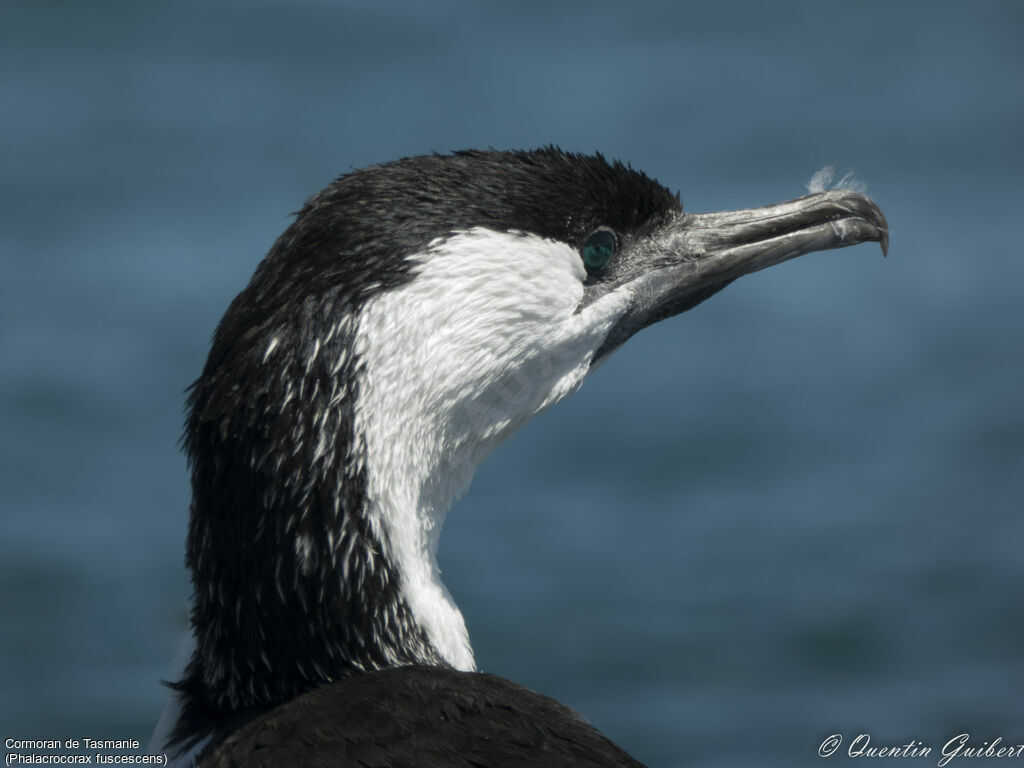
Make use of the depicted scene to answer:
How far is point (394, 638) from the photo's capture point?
12.9 ft

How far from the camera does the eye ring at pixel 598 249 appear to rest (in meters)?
4.35

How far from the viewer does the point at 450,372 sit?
12.9 feet

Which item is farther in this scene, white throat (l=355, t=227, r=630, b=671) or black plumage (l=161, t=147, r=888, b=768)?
white throat (l=355, t=227, r=630, b=671)

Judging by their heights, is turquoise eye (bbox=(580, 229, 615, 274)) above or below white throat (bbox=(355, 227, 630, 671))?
above

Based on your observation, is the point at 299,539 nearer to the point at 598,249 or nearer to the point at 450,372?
the point at 450,372

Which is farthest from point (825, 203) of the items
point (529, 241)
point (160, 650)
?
point (160, 650)

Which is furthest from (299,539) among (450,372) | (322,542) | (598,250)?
(598,250)

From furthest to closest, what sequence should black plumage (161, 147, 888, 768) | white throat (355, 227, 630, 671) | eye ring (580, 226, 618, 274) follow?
eye ring (580, 226, 618, 274)
white throat (355, 227, 630, 671)
black plumage (161, 147, 888, 768)

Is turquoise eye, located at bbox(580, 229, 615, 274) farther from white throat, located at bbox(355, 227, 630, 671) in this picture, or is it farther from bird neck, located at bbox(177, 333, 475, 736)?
bird neck, located at bbox(177, 333, 475, 736)

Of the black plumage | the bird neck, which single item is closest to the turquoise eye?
the black plumage

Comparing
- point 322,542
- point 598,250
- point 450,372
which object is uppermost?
point 598,250

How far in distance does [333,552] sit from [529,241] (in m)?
1.04

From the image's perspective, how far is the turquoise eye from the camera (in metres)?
4.36

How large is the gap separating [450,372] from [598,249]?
0.75m
